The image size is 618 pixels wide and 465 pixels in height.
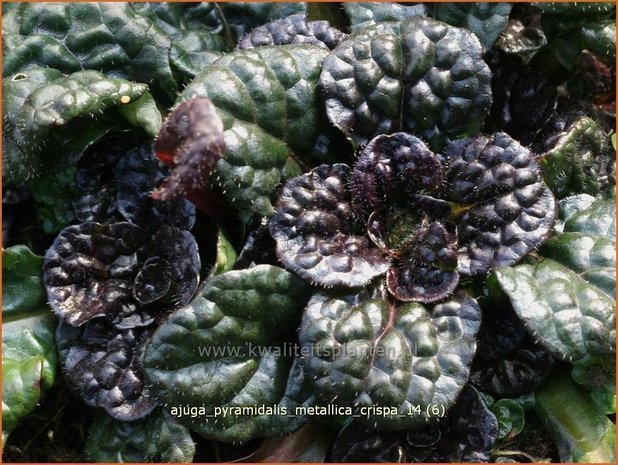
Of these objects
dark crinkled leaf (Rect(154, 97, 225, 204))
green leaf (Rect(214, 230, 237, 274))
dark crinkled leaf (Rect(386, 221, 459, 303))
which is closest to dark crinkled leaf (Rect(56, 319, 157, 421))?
green leaf (Rect(214, 230, 237, 274))

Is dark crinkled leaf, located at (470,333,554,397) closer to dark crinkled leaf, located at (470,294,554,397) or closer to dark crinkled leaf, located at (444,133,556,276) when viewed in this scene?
dark crinkled leaf, located at (470,294,554,397)

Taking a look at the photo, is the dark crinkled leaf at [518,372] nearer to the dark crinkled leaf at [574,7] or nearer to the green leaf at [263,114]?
the green leaf at [263,114]

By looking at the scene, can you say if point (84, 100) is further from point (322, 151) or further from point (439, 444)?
point (439, 444)

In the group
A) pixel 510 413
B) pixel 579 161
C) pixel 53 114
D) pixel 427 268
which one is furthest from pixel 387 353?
pixel 53 114

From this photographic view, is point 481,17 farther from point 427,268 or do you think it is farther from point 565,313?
point 565,313

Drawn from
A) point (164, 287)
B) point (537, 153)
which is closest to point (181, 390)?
point (164, 287)

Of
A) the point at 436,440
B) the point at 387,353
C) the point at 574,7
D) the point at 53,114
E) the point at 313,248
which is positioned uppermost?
the point at 574,7

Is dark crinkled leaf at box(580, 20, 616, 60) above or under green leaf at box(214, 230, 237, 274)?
above
